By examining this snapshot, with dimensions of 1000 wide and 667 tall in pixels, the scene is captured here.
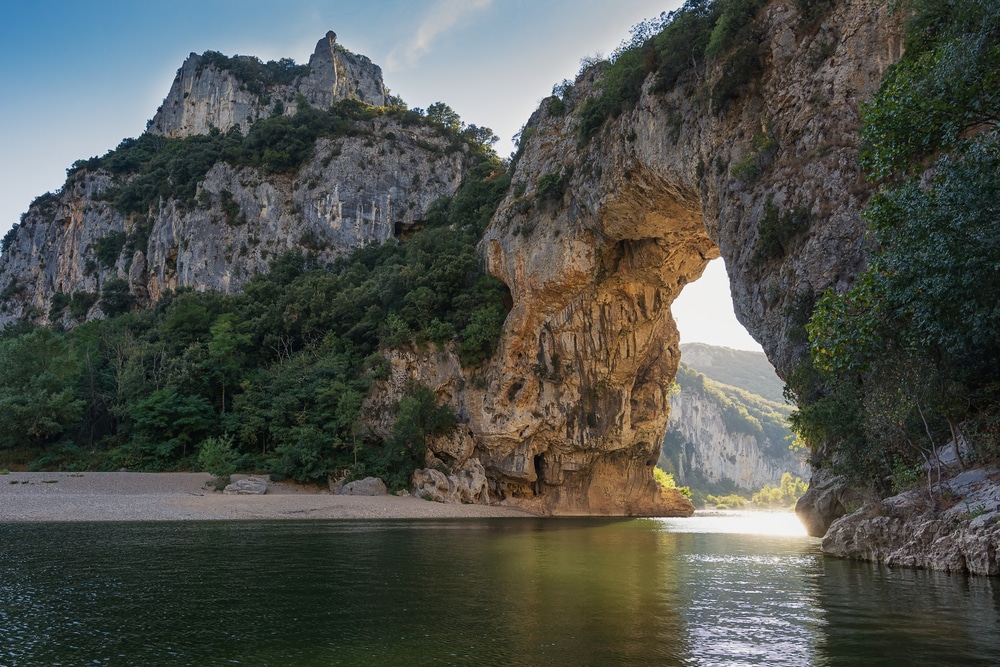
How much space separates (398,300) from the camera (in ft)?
156

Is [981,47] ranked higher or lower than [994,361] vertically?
higher

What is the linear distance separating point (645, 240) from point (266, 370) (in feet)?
93.3

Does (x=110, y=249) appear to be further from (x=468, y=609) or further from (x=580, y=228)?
(x=468, y=609)

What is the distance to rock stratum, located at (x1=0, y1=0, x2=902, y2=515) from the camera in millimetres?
22641

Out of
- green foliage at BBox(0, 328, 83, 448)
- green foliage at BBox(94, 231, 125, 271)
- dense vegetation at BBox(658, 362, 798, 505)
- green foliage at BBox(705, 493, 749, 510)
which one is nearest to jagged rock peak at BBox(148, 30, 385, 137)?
green foliage at BBox(94, 231, 125, 271)

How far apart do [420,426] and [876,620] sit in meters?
34.5

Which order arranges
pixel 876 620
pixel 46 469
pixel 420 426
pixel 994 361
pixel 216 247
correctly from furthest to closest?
pixel 216 247 < pixel 420 426 < pixel 46 469 < pixel 994 361 < pixel 876 620

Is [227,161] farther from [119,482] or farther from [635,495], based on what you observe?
[635,495]

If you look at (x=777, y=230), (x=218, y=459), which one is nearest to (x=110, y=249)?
(x=218, y=459)

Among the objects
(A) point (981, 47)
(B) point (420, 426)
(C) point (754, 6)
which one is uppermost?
(C) point (754, 6)

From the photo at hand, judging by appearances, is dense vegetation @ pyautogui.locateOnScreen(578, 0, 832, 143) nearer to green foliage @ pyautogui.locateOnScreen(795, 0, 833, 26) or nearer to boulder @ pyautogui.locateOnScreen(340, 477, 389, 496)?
green foliage @ pyautogui.locateOnScreen(795, 0, 833, 26)

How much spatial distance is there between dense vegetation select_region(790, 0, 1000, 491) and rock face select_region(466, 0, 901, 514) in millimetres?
5683

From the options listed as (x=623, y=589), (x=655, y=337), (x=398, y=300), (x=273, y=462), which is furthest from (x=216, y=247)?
(x=623, y=589)

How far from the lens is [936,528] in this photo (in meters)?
11.9
